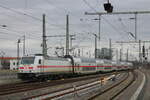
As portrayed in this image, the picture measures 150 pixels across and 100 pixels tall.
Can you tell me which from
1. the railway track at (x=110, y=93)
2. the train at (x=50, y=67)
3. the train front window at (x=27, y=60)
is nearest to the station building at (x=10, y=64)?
the train at (x=50, y=67)

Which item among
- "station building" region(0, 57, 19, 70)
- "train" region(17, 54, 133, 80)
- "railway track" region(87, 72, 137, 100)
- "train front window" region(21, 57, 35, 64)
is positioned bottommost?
"station building" region(0, 57, 19, 70)

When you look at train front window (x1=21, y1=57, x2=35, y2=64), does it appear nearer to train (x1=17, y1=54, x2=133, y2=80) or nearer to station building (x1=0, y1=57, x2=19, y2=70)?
train (x1=17, y1=54, x2=133, y2=80)

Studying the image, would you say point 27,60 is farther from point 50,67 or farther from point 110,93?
point 110,93

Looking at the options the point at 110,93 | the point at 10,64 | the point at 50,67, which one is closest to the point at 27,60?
the point at 50,67

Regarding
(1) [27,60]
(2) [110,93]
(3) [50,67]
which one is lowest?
(2) [110,93]

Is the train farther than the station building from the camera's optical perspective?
No

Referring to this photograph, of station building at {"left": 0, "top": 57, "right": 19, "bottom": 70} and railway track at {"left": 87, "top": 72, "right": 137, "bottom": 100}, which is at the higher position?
railway track at {"left": 87, "top": 72, "right": 137, "bottom": 100}

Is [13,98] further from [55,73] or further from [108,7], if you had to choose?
[55,73]

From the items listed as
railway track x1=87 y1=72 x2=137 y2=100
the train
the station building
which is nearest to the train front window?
the train

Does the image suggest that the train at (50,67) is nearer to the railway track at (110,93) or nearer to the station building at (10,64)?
the railway track at (110,93)

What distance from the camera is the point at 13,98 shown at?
18719mm

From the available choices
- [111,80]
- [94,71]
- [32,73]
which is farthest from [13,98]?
[94,71]

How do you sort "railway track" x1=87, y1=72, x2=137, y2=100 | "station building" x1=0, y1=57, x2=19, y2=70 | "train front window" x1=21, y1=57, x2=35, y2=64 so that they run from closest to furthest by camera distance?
"railway track" x1=87, y1=72, x2=137, y2=100 < "train front window" x1=21, y1=57, x2=35, y2=64 < "station building" x1=0, y1=57, x2=19, y2=70

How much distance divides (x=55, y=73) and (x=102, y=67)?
87.6ft
